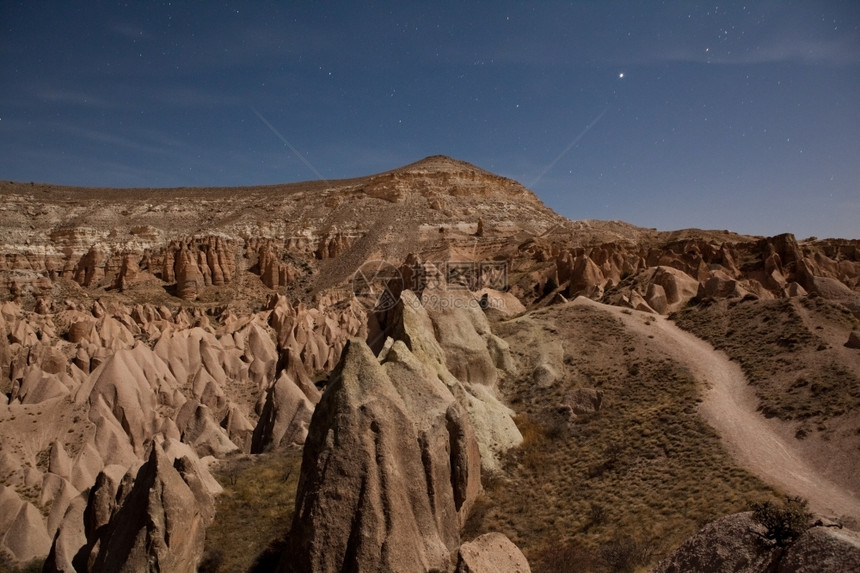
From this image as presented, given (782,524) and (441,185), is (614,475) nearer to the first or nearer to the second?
(782,524)

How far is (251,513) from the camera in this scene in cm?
1309

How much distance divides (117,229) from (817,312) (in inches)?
3853

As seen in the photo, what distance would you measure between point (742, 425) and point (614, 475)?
14.2 feet

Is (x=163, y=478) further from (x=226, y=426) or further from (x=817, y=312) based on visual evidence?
(x=817, y=312)

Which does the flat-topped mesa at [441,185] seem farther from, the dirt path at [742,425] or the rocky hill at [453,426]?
the dirt path at [742,425]

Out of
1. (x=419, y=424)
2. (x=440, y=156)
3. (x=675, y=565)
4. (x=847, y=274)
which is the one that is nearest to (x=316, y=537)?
(x=419, y=424)

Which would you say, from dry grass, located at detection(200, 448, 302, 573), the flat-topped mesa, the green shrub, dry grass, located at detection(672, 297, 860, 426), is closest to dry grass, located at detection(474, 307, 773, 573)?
dry grass, located at detection(672, 297, 860, 426)

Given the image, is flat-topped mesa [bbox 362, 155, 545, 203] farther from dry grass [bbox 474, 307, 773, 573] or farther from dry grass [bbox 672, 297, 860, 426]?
dry grass [bbox 474, 307, 773, 573]

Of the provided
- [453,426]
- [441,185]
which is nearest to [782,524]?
[453,426]

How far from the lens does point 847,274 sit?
4100 centimetres

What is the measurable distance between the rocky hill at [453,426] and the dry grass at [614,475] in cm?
7

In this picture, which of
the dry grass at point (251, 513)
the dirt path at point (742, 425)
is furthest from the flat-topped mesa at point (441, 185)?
the dry grass at point (251, 513)

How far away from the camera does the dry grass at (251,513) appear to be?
11.2m

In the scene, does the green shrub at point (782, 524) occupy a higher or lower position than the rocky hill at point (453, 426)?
higher
